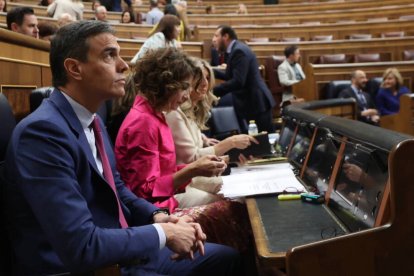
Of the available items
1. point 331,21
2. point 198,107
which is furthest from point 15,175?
point 331,21

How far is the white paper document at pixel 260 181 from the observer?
40.0 inches

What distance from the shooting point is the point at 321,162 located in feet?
3.44

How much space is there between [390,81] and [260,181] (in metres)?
2.28

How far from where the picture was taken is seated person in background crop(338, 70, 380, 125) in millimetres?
3002

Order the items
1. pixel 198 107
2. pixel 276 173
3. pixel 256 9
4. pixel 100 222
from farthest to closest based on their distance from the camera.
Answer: pixel 256 9, pixel 198 107, pixel 276 173, pixel 100 222

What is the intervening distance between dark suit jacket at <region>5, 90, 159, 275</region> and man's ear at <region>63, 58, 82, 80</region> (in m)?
0.03

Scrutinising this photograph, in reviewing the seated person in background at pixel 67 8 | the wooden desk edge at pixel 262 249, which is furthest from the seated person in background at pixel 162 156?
the seated person in background at pixel 67 8

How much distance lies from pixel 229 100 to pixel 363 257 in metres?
2.07

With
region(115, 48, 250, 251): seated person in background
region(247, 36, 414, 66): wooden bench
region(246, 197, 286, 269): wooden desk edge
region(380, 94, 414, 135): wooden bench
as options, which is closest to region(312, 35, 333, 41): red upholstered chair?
region(247, 36, 414, 66): wooden bench

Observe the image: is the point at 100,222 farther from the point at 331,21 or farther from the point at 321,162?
the point at 331,21

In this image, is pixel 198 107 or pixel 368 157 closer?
pixel 368 157

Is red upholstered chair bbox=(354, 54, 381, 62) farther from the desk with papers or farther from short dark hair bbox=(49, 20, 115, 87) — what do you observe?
short dark hair bbox=(49, 20, 115, 87)

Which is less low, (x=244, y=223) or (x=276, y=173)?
(x=276, y=173)

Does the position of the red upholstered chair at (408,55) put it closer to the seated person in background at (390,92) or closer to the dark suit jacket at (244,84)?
the seated person in background at (390,92)
